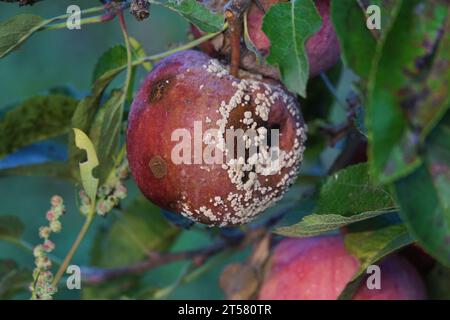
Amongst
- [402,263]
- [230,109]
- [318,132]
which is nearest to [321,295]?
[402,263]

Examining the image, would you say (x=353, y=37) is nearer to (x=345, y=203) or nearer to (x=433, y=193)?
(x=433, y=193)

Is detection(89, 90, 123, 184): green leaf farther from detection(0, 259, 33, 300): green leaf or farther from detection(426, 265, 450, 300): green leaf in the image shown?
detection(426, 265, 450, 300): green leaf

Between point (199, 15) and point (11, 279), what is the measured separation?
0.57 metres

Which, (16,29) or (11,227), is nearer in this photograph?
(16,29)

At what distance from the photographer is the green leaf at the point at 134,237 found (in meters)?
1.35

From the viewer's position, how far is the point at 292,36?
0.73 metres

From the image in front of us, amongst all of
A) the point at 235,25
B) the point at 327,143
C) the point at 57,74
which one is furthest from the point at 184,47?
the point at 57,74

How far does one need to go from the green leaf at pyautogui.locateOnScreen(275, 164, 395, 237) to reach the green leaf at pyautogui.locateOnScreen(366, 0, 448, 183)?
9.4 inches

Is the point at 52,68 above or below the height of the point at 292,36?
above

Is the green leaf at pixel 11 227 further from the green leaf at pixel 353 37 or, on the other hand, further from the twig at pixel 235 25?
the green leaf at pixel 353 37

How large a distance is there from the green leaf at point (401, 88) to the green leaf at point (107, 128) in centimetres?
41

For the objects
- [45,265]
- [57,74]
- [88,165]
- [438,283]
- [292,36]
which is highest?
[57,74]

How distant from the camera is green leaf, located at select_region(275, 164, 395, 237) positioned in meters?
0.81
